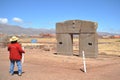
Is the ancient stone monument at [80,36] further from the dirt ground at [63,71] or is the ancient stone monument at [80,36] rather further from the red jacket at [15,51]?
the red jacket at [15,51]

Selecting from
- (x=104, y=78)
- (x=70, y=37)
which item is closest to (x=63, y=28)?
(x=70, y=37)

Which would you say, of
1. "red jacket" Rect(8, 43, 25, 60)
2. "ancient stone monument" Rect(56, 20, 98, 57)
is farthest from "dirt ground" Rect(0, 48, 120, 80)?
"ancient stone monument" Rect(56, 20, 98, 57)

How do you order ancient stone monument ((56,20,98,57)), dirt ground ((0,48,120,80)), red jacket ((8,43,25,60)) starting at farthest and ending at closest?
ancient stone monument ((56,20,98,57)) < dirt ground ((0,48,120,80)) < red jacket ((8,43,25,60))

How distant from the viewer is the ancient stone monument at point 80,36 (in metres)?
21.7

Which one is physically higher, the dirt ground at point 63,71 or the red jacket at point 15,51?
the red jacket at point 15,51

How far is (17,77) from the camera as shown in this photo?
9.88m

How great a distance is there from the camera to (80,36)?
2252 cm

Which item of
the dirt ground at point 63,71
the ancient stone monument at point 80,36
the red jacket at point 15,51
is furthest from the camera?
the ancient stone monument at point 80,36

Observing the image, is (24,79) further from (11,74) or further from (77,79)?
(77,79)

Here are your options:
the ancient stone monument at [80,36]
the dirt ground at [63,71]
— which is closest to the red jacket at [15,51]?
the dirt ground at [63,71]

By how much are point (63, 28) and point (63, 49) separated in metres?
2.06

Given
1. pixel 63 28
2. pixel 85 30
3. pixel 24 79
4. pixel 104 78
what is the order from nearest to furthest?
pixel 24 79, pixel 104 78, pixel 85 30, pixel 63 28

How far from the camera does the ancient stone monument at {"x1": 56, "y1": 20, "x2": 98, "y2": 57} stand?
71.2 ft

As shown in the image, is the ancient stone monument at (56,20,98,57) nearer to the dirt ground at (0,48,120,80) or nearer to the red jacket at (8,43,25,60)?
the dirt ground at (0,48,120,80)
